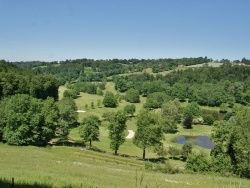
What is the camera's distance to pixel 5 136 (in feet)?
222

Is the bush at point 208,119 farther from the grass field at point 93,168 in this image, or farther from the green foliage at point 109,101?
the green foliage at point 109,101

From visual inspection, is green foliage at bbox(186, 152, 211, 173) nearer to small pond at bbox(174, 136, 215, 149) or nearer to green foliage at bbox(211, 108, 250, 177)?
green foliage at bbox(211, 108, 250, 177)

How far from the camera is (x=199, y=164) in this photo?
54969 mm

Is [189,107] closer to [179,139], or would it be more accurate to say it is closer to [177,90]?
[179,139]

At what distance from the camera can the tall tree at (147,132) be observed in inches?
2832

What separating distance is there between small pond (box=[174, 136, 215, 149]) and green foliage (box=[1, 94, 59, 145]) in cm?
5216

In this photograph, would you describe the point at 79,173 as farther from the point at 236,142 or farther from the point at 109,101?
the point at 109,101

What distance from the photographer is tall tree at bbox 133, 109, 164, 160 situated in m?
71.9

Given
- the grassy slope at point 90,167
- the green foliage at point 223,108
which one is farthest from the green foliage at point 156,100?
the green foliage at point 223,108

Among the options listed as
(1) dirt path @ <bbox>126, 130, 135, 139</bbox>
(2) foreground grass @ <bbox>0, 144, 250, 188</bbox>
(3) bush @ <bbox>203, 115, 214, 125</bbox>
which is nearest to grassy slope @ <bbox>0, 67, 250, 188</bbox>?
(2) foreground grass @ <bbox>0, 144, 250, 188</bbox>

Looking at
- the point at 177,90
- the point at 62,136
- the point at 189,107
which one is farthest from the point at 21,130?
the point at 177,90

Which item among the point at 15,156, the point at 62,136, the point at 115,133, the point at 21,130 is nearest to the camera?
the point at 15,156

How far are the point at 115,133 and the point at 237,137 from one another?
2869cm

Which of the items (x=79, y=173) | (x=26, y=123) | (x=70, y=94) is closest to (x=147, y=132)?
(x=26, y=123)
